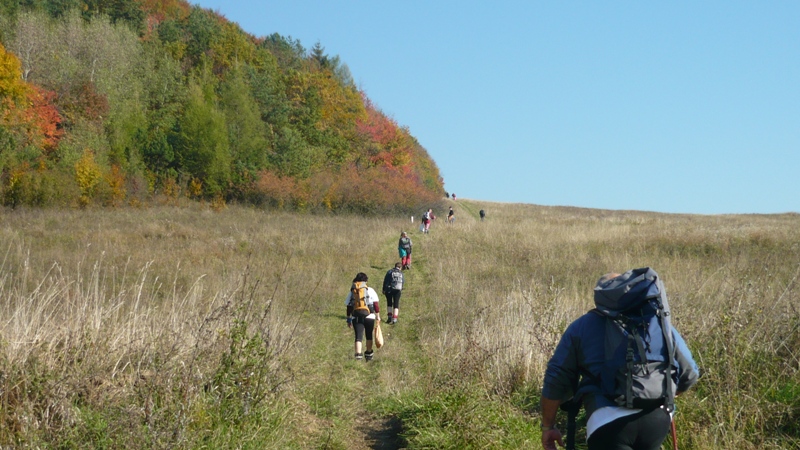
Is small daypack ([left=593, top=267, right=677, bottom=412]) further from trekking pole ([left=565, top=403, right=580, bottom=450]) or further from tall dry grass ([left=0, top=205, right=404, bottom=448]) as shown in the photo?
tall dry grass ([left=0, top=205, right=404, bottom=448])

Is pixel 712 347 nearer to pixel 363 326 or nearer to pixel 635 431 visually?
pixel 635 431

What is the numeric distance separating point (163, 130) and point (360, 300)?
171 feet

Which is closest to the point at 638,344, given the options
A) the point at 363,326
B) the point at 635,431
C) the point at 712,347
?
the point at 635,431

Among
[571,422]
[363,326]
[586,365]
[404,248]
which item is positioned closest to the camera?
[586,365]

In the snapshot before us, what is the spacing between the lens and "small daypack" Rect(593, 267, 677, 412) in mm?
3561

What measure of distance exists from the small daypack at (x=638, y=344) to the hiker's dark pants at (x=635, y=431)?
2.8 inches

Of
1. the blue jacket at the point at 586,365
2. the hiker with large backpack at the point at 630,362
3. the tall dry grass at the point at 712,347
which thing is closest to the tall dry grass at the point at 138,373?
the tall dry grass at the point at 712,347

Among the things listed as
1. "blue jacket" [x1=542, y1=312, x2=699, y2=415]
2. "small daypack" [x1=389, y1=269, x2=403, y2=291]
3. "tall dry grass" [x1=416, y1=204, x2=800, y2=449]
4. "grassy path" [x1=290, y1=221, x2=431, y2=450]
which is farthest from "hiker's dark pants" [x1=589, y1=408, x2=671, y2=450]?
"small daypack" [x1=389, y1=269, x2=403, y2=291]

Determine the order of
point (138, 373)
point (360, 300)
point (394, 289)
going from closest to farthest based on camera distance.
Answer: point (138, 373) → point (360, 300) → point (394, 289)

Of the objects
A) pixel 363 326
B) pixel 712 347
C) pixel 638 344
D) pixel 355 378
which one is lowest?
pixel 355 378

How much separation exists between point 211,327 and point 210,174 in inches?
1993

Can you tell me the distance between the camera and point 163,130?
58656 millimetres

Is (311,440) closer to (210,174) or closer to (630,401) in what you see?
(630,401)

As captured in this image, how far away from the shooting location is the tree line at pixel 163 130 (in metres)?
45.8
